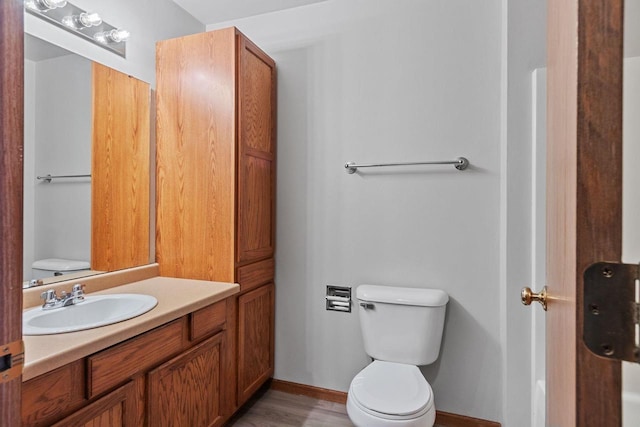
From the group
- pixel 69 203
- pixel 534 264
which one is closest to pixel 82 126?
pixel 69 203

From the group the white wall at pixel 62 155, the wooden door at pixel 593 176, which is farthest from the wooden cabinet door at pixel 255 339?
the wooden door at pixel 593 176

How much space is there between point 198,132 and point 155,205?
19.6 inches

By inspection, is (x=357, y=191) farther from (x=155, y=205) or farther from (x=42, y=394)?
(x=42, y=394)

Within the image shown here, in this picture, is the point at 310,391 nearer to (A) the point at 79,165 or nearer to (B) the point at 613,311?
(A) the point at 79,165

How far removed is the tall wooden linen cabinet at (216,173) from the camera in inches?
73.8

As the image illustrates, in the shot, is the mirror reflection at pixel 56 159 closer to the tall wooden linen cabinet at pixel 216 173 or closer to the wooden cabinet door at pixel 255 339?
the tall wooden linen cabinet at pixel 216 173

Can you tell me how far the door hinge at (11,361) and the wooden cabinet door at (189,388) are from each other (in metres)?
0.90

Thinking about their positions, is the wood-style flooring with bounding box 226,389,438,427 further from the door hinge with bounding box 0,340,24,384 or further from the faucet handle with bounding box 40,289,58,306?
the door hinge with bounding box 0,340,24,384

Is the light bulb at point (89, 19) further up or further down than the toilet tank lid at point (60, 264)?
further up

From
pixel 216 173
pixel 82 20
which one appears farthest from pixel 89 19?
pixel 216 173

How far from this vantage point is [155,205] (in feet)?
6.67

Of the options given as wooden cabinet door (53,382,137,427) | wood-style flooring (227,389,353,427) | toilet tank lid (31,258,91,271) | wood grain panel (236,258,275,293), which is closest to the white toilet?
wood-style flooring (227,389,353,427)

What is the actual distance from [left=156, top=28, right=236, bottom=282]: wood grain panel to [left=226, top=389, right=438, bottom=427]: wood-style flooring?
82 cm

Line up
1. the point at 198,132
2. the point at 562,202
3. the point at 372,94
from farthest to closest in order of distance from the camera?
1. the point at 372,94
2. the point at 198,132
3. the point at 562,202
